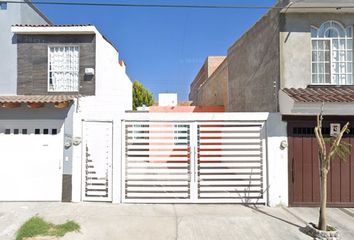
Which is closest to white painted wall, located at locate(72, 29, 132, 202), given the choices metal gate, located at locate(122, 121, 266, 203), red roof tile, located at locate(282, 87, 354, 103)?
metal gate, located at locate(122, 121, 266, 203)

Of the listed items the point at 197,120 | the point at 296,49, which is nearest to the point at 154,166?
the point at 197,120

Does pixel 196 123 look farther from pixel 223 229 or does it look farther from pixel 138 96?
pixel 138 96

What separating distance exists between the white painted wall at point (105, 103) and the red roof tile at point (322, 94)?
15.2 feet

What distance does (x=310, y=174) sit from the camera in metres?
9.03

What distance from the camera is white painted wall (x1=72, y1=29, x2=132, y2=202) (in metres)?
9.12

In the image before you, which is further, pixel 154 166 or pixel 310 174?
pixel 154 166

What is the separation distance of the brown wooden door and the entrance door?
494 cm

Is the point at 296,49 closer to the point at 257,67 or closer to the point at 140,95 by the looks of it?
the point at 257,67

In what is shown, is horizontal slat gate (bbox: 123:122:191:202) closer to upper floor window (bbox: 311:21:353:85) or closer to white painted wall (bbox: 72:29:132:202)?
white painted wall (bbox: 72:29:132:202)

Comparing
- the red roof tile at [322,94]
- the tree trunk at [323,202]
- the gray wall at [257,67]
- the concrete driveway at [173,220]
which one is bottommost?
the concrete driveway at [173,220]

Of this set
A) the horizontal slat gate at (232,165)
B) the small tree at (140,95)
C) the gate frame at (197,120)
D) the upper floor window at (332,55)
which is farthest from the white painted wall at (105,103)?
the small tree at (140,95)

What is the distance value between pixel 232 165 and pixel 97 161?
3717 millimetres

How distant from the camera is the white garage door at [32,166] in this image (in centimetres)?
936

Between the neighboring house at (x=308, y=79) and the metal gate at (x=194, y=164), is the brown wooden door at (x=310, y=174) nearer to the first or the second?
the neighboring house at (x=308, y=79)
